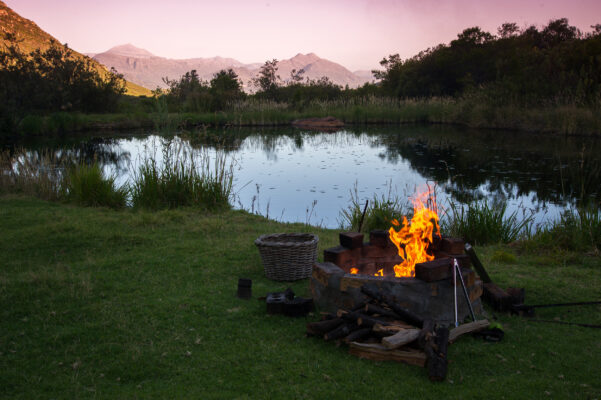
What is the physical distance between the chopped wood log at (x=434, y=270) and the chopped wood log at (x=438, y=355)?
0.46 m

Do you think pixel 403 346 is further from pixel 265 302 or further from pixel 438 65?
pixel 438 65

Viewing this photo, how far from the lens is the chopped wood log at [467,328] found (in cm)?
307

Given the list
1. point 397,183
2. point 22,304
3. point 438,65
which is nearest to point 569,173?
point 397,183

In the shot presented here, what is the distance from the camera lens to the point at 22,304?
11.8ft

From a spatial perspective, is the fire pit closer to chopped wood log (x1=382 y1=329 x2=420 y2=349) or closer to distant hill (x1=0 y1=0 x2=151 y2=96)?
chopped wood log (x1=382 y1=329 x2=420 y2=349)

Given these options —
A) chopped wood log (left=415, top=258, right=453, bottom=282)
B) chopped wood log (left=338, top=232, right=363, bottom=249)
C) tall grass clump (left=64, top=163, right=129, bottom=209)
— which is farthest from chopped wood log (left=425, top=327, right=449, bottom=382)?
tall grass clump (left=64, top=163, right=129, bottom=209)

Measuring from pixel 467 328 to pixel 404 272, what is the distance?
936 millimetres

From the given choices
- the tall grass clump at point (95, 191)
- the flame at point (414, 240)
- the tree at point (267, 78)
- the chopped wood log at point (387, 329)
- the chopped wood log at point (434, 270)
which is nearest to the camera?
the chopped wood log at point (387, 329)

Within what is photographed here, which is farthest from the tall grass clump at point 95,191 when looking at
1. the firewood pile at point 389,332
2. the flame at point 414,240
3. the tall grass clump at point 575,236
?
the tall grass clump at point 575,236

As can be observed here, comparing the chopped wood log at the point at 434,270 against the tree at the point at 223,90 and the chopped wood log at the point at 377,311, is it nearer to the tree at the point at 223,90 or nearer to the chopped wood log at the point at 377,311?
the chopped wood log at the point at 377,311

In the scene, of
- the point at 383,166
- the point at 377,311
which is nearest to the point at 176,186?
the point at 377,311

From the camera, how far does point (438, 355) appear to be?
2730mm

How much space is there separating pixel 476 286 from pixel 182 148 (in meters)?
6.35

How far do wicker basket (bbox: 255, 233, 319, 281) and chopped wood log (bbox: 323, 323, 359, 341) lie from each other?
133 cm
